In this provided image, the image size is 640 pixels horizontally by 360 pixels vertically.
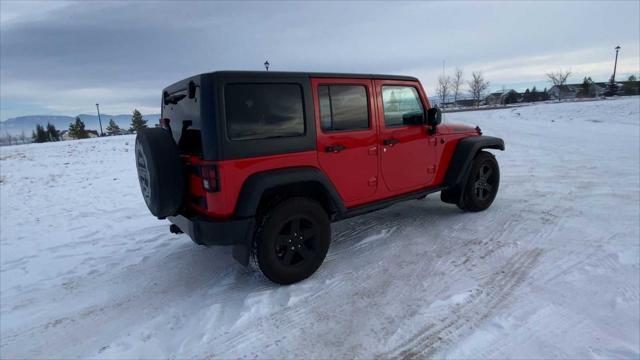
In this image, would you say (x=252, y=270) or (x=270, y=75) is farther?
(x=252, y=270)

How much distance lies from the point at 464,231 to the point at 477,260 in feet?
2.71

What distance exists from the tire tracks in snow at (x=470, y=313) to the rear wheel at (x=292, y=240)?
47.1 inches

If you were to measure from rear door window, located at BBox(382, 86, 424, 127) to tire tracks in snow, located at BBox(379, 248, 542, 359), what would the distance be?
187 centimetres

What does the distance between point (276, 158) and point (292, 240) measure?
2.55 ft

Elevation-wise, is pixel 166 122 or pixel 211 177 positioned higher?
pixel 166 122

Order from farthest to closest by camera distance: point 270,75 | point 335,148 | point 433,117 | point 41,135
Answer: point 41,135, point 433,117, point 335,148, point 270,75

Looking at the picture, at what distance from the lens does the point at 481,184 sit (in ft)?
16.9

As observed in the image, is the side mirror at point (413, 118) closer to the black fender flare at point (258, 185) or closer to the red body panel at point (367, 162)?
the red body panel at point (367, 162)

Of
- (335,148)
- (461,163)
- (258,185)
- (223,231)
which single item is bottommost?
(223,231)

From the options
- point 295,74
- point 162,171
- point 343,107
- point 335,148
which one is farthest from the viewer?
point 343,107

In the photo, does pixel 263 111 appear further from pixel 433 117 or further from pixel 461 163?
pixel 461 163

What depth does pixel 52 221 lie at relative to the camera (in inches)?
232

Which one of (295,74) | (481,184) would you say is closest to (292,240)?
(295,74)

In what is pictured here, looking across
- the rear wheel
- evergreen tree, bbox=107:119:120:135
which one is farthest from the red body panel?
evergreen tree, bbox=107:119:120:135
